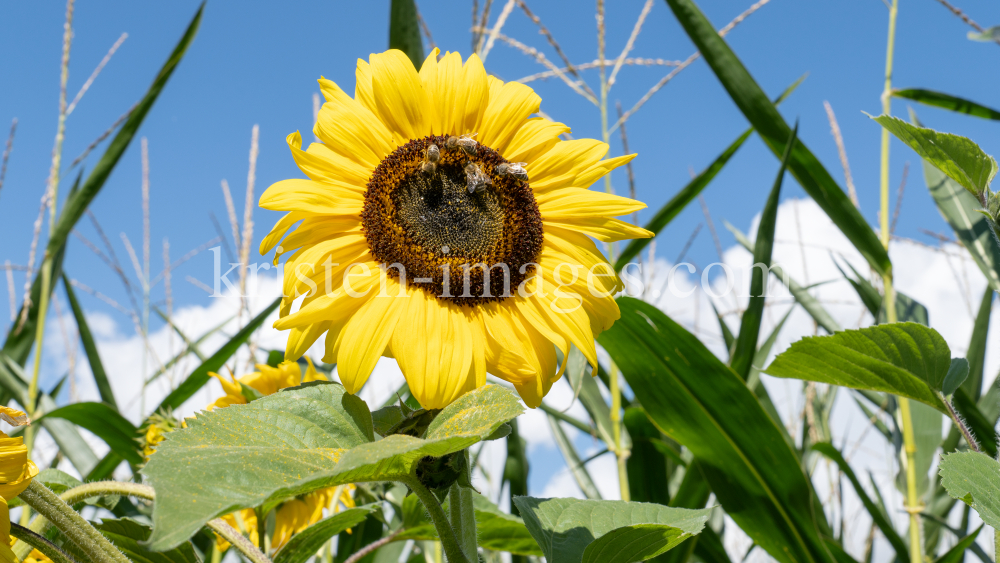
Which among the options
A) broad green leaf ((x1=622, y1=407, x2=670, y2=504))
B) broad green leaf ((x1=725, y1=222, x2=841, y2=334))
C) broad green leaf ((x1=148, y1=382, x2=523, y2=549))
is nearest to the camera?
broad green leaf ((x1=148, y1=382, x2=523, y2=549))

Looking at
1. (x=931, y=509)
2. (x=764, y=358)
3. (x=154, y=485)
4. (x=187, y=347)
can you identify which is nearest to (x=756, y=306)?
(x=764, y=358)

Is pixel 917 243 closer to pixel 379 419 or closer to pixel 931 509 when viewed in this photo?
pixel 931 509

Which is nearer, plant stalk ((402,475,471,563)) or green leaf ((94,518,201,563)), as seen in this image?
plant stalk ((402,475,471,563))

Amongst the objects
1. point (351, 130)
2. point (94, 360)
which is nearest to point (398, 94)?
point (351, 130)

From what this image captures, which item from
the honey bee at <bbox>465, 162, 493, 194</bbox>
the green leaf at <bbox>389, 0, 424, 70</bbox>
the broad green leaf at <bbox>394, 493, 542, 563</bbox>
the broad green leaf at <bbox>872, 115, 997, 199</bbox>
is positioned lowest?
the broad green leaf at <bbox>394, 493, 542, 563</bbox>

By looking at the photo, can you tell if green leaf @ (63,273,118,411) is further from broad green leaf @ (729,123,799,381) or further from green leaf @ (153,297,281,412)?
broad green leaf @ (729,123,799,381)

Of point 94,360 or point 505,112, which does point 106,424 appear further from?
point 505,112

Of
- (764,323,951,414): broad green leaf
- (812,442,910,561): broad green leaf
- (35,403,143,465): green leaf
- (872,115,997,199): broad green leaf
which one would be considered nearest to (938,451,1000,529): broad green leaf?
(764,323,951,414): broad green leaf
